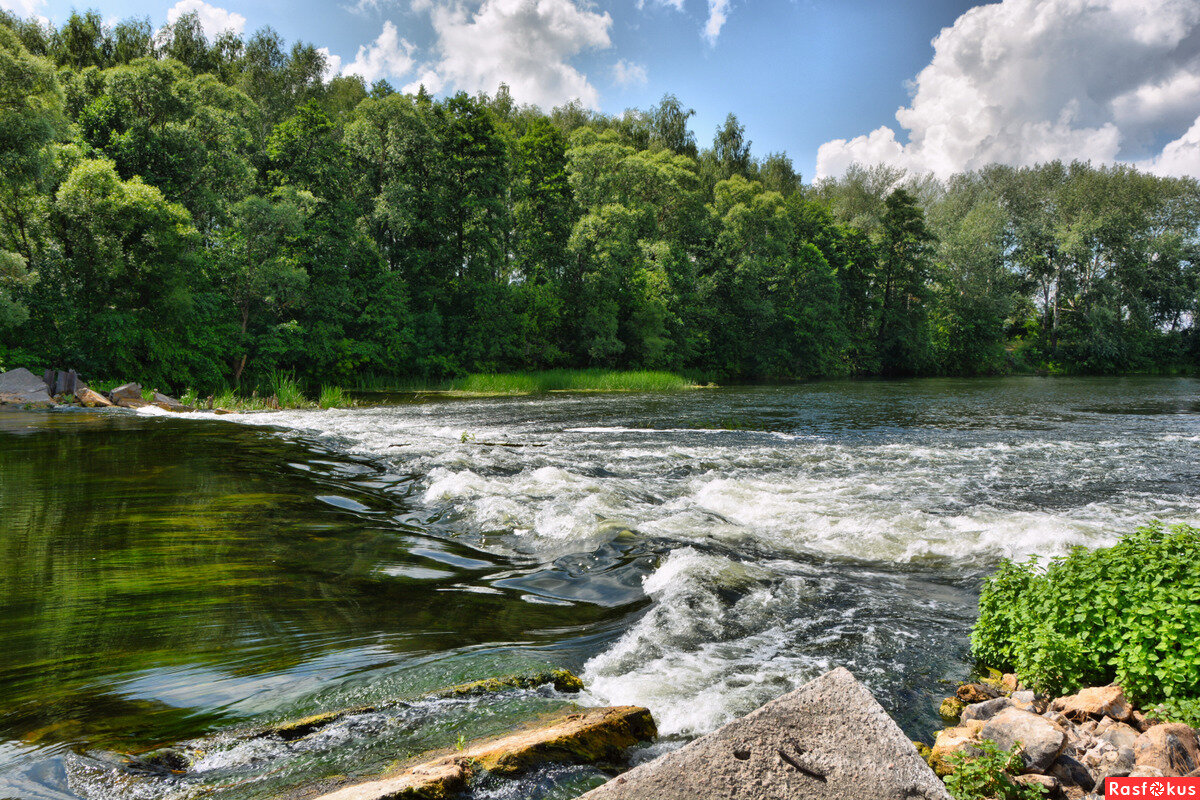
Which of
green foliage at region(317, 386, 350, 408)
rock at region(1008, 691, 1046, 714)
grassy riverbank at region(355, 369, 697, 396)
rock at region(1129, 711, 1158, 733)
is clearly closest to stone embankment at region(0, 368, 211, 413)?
green foliage at region(317, 386, 350, 408)

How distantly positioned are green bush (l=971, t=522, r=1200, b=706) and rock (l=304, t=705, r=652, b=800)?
217cm

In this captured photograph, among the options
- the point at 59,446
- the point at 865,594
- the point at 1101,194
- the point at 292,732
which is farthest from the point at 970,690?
the point at 1101,194

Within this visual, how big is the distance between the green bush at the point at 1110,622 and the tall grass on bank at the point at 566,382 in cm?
3003

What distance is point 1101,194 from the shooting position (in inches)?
2350

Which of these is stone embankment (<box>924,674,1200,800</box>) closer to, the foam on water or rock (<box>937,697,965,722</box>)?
rock (<box>937,697,965,722</box>)

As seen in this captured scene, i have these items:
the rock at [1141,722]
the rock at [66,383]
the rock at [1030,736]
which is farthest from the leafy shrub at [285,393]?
the rock at [1141,722]

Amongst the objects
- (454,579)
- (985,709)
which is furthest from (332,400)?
(985,709)

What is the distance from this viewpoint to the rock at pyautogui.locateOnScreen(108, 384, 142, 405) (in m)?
20.1

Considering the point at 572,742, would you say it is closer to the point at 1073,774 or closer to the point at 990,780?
the point at 990,780

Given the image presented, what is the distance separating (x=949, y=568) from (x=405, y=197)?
36.3 m

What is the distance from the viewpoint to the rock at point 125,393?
65.9 feet

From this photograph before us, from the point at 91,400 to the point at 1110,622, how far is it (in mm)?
23953

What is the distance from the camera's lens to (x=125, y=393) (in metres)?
20.4

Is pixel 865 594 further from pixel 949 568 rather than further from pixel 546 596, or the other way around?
pixel 546 596
